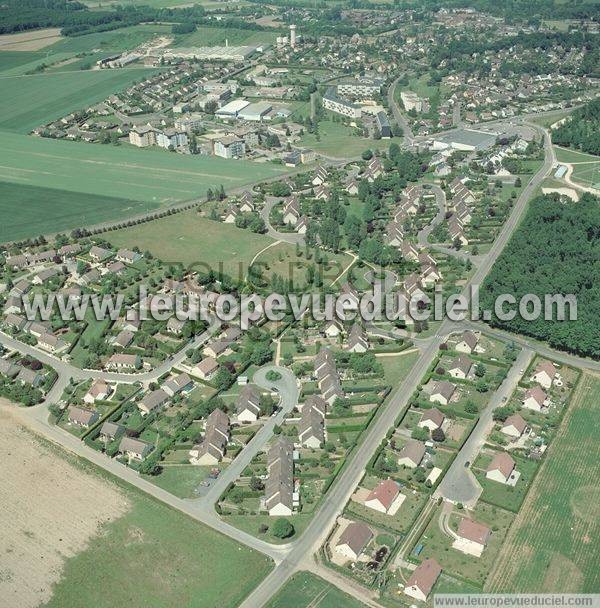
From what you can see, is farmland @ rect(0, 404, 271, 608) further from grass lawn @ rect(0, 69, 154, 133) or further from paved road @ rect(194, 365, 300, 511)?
grass lawn @ rect(0, 69, 154, 133)

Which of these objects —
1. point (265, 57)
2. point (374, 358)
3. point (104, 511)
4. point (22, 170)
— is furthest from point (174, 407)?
point (265, 57)

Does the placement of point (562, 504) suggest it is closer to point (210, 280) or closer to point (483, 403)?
point (483, 403)

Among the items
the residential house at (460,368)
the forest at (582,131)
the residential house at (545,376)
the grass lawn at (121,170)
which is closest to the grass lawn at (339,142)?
the grass lawn at (121,170)

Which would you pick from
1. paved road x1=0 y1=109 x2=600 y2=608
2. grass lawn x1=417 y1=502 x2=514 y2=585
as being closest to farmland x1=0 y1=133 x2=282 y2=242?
paved road x1=0 y1=109 x2=600 y2=608

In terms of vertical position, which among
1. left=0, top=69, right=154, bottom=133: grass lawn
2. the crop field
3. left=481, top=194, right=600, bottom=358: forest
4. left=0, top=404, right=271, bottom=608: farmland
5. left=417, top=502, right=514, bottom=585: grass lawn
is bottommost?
the crop field

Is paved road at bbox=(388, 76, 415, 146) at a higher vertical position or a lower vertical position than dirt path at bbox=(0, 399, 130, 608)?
higher

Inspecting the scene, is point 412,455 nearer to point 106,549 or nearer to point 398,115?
point 106,549

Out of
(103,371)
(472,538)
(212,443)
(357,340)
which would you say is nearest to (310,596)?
(472,538)
